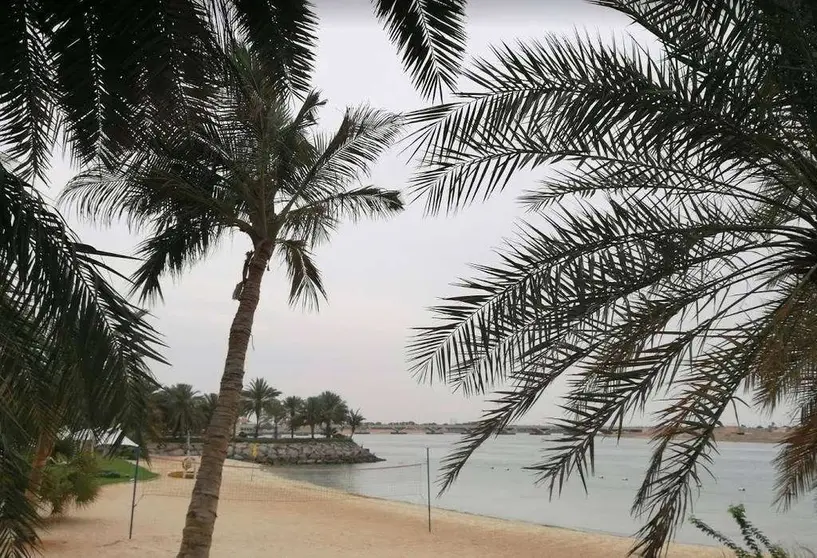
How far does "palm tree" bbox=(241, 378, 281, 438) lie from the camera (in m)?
69.1

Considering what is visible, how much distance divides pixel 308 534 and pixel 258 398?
5745 cm

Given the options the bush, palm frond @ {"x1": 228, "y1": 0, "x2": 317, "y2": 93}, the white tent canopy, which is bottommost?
the bush

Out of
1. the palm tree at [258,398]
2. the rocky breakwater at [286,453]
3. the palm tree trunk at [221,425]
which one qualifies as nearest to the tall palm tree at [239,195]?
the palm tree trunk at [221,425]

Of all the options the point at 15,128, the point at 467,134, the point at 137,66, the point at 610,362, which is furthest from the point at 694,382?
the point at 15,128

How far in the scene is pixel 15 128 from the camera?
4270mm

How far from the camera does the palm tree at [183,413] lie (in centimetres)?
5534

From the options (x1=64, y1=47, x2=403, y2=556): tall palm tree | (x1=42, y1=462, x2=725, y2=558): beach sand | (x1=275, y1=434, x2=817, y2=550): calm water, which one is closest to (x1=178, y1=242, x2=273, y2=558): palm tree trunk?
(x1=64, y1=47, x2=403, y2=556): tall palm tree

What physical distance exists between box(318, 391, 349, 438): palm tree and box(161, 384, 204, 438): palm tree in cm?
2133

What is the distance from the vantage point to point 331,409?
79.6 meters

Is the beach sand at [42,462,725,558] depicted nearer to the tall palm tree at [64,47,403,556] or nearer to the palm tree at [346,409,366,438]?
the tall palm tree at [64,47,403,556]

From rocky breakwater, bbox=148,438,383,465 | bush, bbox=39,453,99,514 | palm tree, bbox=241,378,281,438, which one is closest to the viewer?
bush, bbox=39,453,99,514

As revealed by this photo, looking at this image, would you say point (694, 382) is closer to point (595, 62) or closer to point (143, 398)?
point (595, 62)

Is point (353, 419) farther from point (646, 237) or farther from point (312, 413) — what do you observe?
point (646, 237)

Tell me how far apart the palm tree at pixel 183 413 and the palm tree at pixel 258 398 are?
8.90 metres
